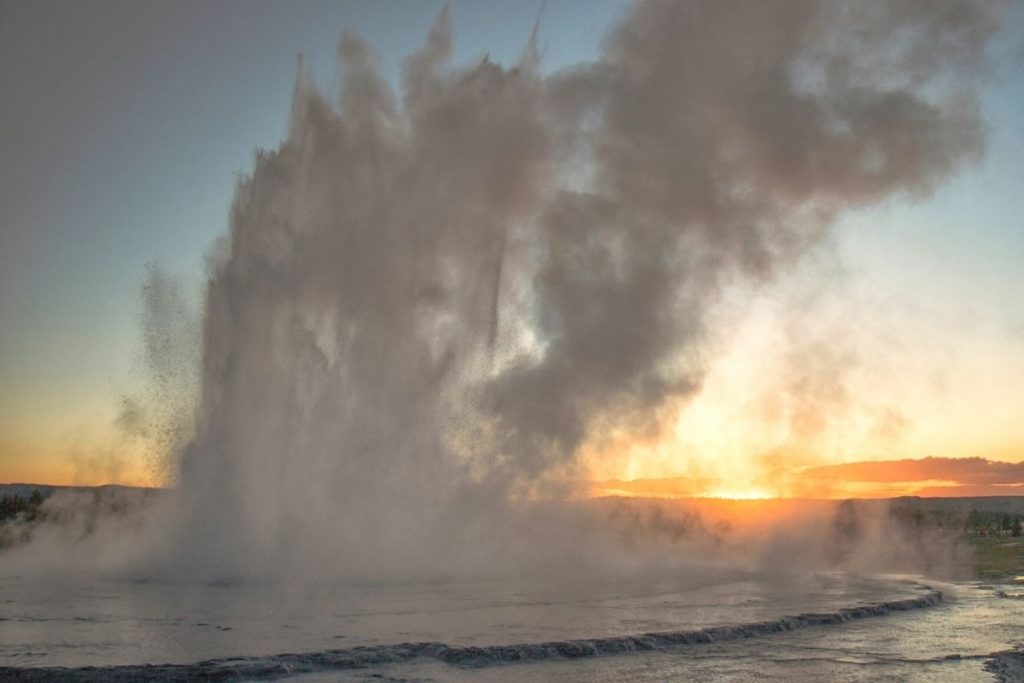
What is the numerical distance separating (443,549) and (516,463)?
13.9ft

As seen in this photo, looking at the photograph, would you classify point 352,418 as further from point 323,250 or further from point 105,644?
point 105,644

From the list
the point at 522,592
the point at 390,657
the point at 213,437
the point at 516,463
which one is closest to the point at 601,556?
the point at 516,463

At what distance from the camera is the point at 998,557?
162ft

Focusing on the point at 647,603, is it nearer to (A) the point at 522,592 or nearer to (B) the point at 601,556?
(A) the point at 522,592

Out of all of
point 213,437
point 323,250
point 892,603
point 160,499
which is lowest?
point 892,603

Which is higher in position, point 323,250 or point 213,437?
point 323,250

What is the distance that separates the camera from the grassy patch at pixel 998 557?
39612 millimetres

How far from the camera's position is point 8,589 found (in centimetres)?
2534

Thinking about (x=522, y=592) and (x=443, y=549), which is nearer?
(x=522, y=592)

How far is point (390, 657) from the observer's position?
16.9 meters

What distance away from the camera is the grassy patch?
1560 inches

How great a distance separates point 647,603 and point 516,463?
9.71m

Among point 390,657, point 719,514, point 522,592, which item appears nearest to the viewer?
point 390,657

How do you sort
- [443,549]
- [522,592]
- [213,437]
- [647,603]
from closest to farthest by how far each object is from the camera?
[647,603]
[522,592]
[213,437]
[443,549]
